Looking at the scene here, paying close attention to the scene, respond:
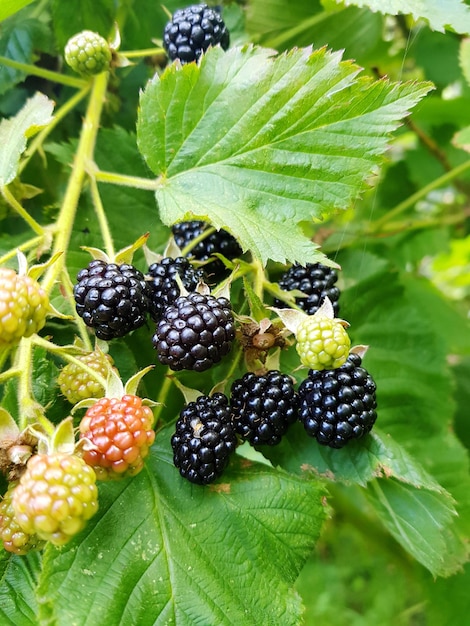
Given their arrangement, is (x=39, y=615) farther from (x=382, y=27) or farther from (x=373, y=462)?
(x=382, y=27)

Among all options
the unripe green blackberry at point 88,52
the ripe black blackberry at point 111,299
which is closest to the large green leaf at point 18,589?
the ripe black blackberry at point 111,299

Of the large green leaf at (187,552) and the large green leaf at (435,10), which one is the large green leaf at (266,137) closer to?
the large green leaf at (435,10)

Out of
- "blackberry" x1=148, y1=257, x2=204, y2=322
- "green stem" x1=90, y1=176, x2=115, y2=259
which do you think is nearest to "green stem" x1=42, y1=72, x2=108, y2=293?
"green stem" x1=90, y1=176, x2=115, y2=259

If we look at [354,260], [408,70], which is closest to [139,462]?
[354,260]

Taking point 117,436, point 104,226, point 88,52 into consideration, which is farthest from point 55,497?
point 88,52

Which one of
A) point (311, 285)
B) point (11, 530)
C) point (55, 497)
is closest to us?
point (55, 497)

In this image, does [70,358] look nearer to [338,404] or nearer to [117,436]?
[117,436]

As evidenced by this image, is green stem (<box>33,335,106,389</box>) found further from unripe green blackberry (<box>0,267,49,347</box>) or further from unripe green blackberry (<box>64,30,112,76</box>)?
unripe green blackberry (<box>64,30,112,76</box>)
